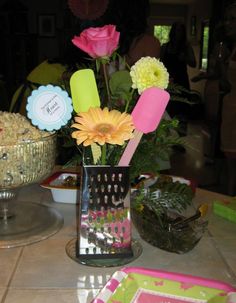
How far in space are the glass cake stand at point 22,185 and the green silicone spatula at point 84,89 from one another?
14 centimetres

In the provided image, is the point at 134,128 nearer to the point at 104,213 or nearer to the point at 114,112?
the point at 114,112

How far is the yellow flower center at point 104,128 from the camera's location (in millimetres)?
651

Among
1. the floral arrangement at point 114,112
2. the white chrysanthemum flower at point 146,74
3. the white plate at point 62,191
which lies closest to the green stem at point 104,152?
the floral arrangement at point 114,112

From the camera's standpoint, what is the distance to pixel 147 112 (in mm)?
687

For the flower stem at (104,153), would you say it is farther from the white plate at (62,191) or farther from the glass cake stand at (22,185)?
the white plate at (62,191)

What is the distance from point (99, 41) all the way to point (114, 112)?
0.13 m

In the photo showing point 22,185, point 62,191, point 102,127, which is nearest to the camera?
point 102,127

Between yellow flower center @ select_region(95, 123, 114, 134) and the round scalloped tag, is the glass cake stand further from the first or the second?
yellow flower center @ select_region(95, 123, 114, 134)

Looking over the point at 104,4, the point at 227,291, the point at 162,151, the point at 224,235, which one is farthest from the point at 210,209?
the point at 104,4

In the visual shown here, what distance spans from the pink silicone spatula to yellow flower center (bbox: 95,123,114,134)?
0.06 metres

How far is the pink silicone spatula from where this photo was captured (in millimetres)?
680

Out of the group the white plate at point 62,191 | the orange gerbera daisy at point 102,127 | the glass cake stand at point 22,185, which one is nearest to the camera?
the orange gerbera daisy at point 102,127

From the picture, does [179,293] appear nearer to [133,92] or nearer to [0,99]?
[133,92]

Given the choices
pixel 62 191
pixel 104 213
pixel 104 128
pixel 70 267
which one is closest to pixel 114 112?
pixel 104 128
